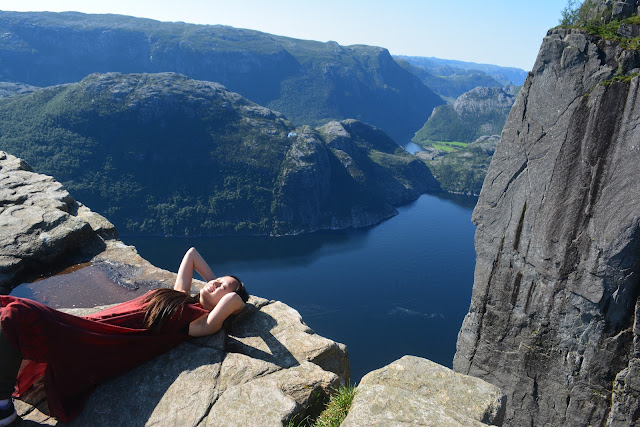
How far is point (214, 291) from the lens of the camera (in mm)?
6367

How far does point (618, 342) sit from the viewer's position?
41.0 ft

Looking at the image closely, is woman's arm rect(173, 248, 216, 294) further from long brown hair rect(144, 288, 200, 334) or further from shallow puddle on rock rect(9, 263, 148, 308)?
shallow puddle on rock rect(9, 263, 148, 308)

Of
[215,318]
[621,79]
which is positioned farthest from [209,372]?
[621,79]

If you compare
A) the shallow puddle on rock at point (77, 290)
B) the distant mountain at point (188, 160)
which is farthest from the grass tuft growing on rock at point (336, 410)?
the distant mountain at point (188, 160)

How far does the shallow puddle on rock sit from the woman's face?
2327 mm

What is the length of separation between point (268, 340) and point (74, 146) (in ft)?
468

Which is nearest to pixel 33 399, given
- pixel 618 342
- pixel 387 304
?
pixel 618 342

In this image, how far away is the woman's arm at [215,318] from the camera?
5.96 metres

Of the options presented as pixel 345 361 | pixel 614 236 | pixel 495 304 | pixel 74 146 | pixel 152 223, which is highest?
pixel 614 236

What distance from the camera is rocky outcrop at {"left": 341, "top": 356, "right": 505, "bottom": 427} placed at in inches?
164

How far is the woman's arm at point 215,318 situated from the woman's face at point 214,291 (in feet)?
0.83

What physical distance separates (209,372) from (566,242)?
11.5 metres

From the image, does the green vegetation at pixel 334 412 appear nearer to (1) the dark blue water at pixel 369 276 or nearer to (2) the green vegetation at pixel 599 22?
(2) the green vegetation at pixel 599 22

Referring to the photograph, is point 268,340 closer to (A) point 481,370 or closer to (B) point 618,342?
(B) point 618,342
